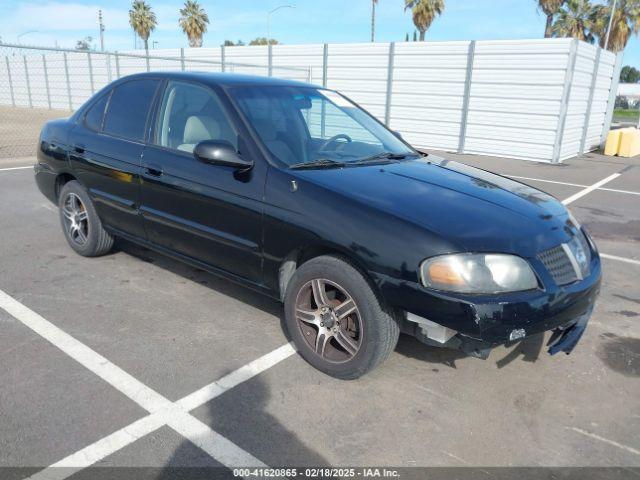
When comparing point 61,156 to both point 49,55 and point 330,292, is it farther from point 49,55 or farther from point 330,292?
point 49,55

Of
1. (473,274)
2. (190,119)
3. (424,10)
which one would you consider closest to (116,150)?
(190,119)

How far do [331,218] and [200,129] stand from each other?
1.43m

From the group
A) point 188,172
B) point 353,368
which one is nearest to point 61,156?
point 188,172

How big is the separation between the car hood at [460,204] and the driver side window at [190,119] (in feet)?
2.68

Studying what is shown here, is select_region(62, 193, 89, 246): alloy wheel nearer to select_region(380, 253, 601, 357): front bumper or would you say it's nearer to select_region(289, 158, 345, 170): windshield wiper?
select_region(289, 158, 345, 170): windshield wiper

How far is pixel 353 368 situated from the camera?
2938mm

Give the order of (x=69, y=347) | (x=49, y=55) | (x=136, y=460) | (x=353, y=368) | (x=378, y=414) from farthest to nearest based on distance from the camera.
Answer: (x=49, y=55) → (x=69, y=347) → (x=353, y=368) → (x=378, y=414) → (x=136, y=460)

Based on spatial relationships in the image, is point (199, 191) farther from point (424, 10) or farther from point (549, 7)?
point (424, 10)

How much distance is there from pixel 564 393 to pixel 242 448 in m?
1.85

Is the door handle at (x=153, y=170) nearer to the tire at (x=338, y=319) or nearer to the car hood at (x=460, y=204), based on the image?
the car hood at (x=460, y=204)

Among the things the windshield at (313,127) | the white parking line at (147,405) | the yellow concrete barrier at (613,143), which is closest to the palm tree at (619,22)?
the yellow concrete barrier at (613,143)

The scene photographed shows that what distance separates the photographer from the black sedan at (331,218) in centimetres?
260

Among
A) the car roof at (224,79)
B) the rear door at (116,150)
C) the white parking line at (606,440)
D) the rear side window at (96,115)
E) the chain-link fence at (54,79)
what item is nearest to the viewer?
the white parking line at (606,440)

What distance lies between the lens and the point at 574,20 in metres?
32.3
